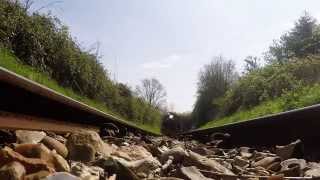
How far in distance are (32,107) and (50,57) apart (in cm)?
968

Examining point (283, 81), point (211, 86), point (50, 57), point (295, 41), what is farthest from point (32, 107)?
point (211, 86)

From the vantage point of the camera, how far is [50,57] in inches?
499

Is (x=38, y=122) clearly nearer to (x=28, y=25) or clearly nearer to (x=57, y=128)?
(x=57, y=128)

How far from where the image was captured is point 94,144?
301 centimetres

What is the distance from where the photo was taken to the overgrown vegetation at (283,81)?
46.8ft

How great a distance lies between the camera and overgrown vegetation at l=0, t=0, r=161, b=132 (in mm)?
10055

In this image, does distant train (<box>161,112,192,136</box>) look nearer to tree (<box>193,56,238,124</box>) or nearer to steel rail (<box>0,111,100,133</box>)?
tree (<box>193,56,238,124</box>)

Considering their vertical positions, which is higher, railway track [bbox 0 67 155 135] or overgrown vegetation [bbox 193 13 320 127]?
overgrown vegetation [bbox 193 13 320 127]

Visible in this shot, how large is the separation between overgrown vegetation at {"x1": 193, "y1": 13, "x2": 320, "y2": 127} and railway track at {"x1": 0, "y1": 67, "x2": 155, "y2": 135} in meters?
7.36

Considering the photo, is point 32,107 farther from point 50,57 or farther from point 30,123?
point 50,57

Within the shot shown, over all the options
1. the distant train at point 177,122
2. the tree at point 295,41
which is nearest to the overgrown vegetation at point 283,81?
the tree at point 295,41

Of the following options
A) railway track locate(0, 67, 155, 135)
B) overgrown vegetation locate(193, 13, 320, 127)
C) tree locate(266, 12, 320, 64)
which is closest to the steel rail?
railway track locate(0, 67, 155, 135)

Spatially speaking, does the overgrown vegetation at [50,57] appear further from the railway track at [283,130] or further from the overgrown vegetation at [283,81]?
the overgrown vegetation at [283,81]

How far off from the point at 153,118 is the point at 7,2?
2470cm
